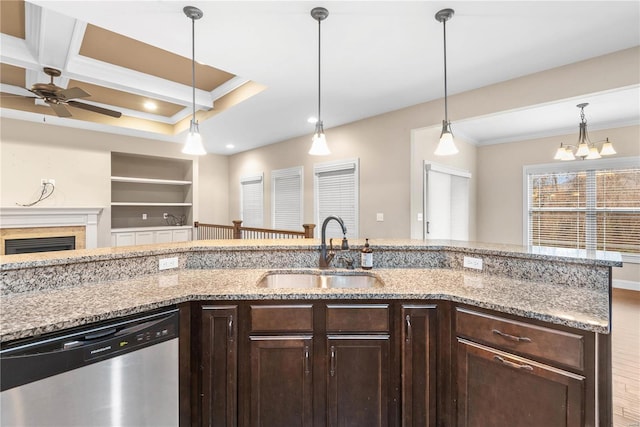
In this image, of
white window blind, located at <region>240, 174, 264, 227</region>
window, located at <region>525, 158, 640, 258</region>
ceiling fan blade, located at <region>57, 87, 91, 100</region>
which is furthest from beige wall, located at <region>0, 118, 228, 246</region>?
window, located at <region>525, 158, 640, 258</region>

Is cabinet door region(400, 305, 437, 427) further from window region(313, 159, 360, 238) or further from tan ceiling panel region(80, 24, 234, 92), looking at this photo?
tan ceiling panel region(80, 24, 234, 92)

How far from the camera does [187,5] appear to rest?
2.03m

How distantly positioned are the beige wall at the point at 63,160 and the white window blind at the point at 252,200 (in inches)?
61.6

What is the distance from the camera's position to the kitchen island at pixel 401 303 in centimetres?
128

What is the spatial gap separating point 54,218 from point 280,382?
4.90m

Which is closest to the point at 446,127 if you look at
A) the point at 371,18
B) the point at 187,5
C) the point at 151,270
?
the point at 371,18

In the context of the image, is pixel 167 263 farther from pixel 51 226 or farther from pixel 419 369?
pixel 51 226

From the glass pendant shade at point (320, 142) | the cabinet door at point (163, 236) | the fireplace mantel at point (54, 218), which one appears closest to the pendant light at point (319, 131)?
the glass pendant shade at point (320, 142)

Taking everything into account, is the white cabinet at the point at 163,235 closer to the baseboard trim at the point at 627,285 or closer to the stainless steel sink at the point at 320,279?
the stainless steel sink at the point at 320,279

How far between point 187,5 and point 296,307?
2.06 m

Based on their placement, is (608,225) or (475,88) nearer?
(475,88)

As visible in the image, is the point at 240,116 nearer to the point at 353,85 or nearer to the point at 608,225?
the point at 353,85

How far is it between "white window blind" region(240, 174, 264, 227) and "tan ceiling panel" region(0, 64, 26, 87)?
3.70 metres

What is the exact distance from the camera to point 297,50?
2609mm
